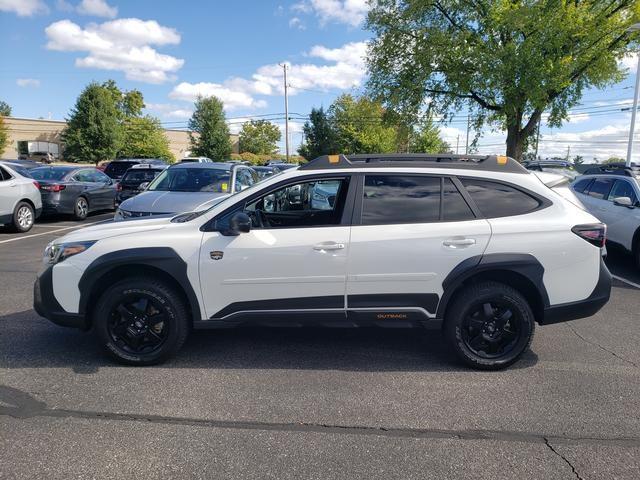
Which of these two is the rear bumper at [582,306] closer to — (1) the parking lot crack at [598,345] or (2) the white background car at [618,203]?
(1) the parking lot crack at [598,345]

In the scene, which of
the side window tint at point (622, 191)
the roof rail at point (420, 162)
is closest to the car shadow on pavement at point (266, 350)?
the roof rail at point (420, 162)

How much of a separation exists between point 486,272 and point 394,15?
817 inches

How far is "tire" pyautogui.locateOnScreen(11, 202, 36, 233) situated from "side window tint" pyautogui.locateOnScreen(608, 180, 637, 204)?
12289 mm

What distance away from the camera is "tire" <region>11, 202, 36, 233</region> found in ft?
35.8

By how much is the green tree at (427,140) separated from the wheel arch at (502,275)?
67.2ft

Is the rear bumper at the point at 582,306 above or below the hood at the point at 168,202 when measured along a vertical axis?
below

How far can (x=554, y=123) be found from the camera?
20.9 meters

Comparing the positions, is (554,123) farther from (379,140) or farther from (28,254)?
(379,140)

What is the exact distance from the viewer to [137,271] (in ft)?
13.1

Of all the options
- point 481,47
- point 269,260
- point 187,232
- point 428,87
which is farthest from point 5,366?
point 428,87

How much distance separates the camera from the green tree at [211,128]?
186 ft

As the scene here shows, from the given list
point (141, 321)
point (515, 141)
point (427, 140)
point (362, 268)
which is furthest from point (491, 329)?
point (427, 140)

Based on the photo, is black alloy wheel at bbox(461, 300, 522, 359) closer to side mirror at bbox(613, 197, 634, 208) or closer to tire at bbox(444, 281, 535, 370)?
tire at bbox(444, 281, 535, 370)

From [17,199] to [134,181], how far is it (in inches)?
126
